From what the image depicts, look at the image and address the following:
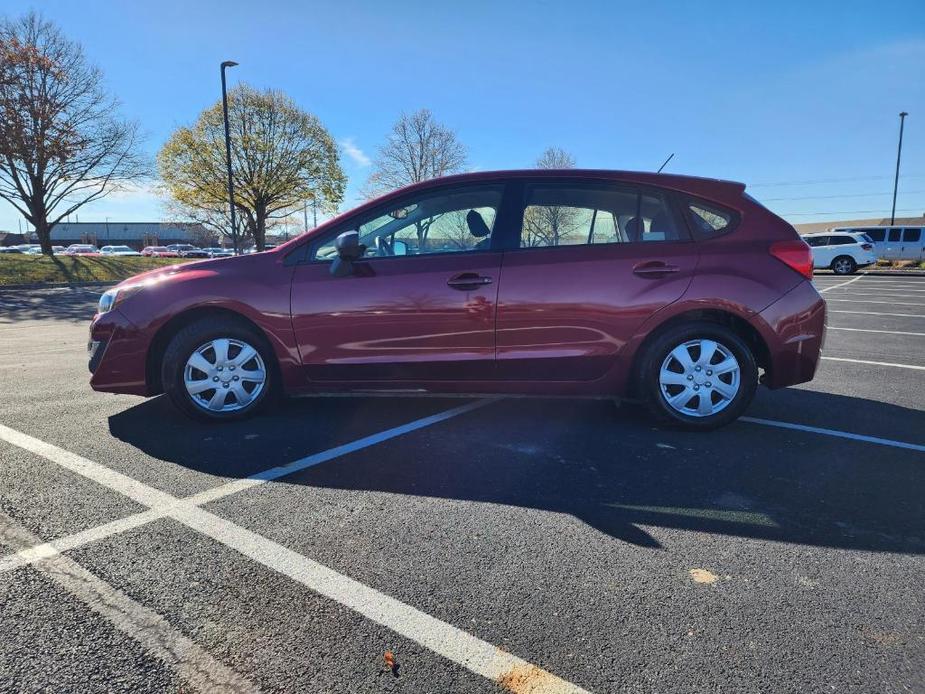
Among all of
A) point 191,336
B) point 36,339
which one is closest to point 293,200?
point 36,339

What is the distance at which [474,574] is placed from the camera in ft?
7.23

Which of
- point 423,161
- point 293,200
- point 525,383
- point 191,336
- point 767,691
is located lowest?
point 767,691

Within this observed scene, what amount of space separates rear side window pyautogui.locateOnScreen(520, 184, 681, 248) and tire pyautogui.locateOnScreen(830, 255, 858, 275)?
26.7 metres

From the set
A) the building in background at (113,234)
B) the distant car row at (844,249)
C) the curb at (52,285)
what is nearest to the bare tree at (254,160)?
the curb at (52,285)

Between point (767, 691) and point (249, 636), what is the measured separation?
1520 millimetres

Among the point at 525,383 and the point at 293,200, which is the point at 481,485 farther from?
the point at 293,200

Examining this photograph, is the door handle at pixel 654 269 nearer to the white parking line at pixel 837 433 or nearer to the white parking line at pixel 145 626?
the white parking line at pixel 837 433

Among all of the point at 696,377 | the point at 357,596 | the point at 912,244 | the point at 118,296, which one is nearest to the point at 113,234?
the point at 912,244

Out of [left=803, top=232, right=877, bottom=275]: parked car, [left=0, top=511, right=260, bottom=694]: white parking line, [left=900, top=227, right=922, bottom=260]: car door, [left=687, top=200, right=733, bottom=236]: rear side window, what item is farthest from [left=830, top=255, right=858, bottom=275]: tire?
[left=0, top=511, right=260, bottom=694]: white parking line

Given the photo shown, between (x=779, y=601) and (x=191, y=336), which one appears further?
(x=191, y=336)

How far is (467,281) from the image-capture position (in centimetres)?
379

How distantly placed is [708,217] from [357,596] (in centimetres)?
327

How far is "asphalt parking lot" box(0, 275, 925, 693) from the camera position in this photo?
1.73 m

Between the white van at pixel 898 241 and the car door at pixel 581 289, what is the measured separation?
30.1 metres
